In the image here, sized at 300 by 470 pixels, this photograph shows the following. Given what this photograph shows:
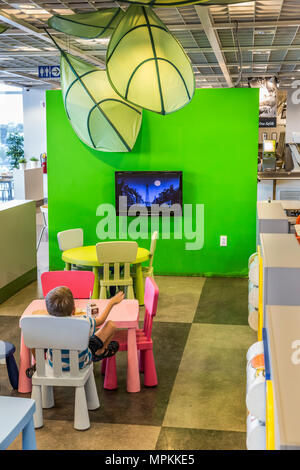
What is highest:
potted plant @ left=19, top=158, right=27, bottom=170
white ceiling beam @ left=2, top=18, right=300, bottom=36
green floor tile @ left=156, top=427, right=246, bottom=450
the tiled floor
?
white ceiling beam @ left=2, top=18, right=300, bottom=36

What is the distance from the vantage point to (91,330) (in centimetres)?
423

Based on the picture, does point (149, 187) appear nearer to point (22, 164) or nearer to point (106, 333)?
point (106, 333)

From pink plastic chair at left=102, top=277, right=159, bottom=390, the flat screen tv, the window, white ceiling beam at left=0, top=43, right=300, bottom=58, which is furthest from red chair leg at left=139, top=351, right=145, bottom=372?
the window

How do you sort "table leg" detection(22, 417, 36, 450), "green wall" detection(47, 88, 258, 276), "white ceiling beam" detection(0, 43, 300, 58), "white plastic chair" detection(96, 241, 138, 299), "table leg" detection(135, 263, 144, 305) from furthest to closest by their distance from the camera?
"white ceiling beam" detection(0, 43, 300, 58)
"green wall" detection(47, 88, 258, 276)
"table leg" detection(135, 263, 144, 305)
"white plastic chair" detection(96, 241, 138, 299)
"table leg" detection(22, 417, 36, 450)

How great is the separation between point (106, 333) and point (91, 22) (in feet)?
11.8

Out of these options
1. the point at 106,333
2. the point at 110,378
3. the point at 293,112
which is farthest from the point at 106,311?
the point at 293,112

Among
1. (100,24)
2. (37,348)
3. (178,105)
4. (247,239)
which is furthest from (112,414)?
(247,239)

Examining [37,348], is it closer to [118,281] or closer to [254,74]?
[118,281]

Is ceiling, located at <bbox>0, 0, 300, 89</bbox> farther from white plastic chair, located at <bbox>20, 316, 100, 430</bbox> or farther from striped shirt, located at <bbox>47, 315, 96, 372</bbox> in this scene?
white plastic chair, located at <bbox>20, 316, 100, 430</bbox>

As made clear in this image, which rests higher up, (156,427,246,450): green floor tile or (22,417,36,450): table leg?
(22,417,36,450): table leg

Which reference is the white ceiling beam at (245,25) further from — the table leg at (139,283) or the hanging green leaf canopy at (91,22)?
the table leg at (139,283)

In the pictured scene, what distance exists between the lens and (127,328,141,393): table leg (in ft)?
16.1

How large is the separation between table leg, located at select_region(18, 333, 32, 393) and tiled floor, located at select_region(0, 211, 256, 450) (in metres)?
0.09

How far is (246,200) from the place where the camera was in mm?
9203
